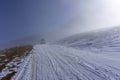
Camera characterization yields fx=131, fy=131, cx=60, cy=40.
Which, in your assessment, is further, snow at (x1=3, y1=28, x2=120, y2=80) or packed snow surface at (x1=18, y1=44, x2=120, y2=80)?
snow at (x1=3, y1=28, x2=120, y2=80)

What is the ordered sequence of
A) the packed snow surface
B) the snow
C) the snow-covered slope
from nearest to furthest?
the packed snow surface → the snow → the snow-covered slope

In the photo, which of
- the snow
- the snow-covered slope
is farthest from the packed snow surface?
the snow-covered slope

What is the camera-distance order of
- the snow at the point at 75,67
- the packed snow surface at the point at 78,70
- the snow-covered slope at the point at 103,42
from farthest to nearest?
the snow-covered slope at the point at 103,42 < the snow at the point at 75,67 < the packed snow surface at the point at 78,70

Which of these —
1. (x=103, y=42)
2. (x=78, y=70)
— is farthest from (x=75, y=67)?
(x=103, y=42)

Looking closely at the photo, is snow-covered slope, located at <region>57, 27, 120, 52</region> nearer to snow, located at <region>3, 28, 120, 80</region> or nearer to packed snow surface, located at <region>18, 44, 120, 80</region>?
snow, located at <region>3, 28, 120, 80</region>

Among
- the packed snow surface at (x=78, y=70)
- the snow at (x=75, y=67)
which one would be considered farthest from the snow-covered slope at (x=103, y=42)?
the packed snow surface at (x=78, y=70)

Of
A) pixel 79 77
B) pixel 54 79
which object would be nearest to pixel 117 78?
pixel 79 77

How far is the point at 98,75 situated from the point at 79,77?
1120mm

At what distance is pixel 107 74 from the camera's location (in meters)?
7.75

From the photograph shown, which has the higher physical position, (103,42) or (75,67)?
(103,42)

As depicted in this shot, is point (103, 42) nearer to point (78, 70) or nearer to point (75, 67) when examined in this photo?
point (75, 67)

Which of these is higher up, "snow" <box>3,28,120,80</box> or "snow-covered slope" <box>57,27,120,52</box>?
"snow-covered slope" <box>57,27,120,52</box>

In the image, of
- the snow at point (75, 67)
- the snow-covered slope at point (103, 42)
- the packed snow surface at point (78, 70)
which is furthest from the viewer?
the snow-covered slope at point (103, 42)

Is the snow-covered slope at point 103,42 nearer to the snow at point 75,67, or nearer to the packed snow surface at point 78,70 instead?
the snow at point 75,67
